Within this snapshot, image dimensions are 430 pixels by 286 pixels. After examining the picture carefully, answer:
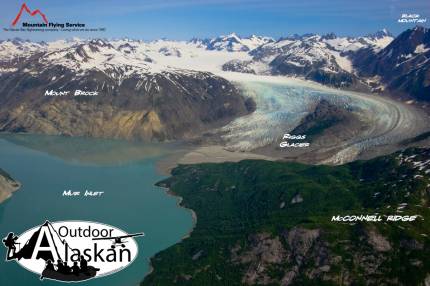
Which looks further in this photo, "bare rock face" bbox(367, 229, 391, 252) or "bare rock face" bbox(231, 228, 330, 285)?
"bare rock face" bbox(231, 228, 330, 285)

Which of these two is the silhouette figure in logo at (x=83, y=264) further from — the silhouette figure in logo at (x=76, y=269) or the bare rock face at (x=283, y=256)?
the bare rock face at (x=283, y=256)

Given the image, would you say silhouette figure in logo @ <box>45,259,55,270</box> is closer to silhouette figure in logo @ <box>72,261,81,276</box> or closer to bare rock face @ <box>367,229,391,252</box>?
silhouette figure in logo @ <box>72,261,81,276</box>

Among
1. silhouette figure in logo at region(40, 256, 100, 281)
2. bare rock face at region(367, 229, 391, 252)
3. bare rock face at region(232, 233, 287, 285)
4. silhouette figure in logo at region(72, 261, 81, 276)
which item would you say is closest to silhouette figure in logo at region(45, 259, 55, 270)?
silhouette figure in logo at region(40, 256, 100, 281)

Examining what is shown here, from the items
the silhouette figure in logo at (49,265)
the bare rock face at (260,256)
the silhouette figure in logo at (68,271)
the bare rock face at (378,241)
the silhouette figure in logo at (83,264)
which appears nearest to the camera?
A: the silhouette figure in logo at (83,264)

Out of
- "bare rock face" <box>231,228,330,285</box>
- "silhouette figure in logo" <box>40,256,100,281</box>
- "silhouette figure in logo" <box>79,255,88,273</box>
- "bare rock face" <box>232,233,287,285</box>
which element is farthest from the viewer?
"bare rock face" <box>232,233,287,285</box>

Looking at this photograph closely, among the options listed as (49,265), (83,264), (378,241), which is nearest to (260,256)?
(378,241)

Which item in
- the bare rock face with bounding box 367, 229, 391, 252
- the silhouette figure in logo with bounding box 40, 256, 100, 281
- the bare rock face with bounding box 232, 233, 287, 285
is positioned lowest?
the bare rock face with bounding box 232, 233, 287, 285

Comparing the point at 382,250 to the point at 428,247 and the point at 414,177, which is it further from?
the point at 414,177

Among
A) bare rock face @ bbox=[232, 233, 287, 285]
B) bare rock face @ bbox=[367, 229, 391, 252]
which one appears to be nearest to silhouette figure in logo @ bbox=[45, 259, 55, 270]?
bare rock face @ bbox=[232, 233, 287, 285]

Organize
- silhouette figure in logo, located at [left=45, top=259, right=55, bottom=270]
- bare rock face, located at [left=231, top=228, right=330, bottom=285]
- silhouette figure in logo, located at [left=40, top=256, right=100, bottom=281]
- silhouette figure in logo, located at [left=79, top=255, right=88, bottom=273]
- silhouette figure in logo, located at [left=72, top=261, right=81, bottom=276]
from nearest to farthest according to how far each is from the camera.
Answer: silhouette figure in logo, located at [left=79, top=255, right=88, bottom=273] < silhouette figure in logo, located at [left=40, top=256, right=100, bottom=281] < silhouette figure in logo, located at [left=45, top=259, right=55, bottom=270] < silhouette figure in logo, located at [left=72, top=261, right=81, bottom=276] < bare rock face, located at [left=231, top=228, right=330, bottom=285]

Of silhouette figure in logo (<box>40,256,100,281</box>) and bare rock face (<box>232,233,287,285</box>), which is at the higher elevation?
silhouette figure in logo (<box>40,256,100,281</box>)

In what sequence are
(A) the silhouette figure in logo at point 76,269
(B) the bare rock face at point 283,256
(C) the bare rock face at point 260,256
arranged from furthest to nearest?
(C) the bare rock face at point 260,256 → (B) the bare rock face at point 283,256 → (A) the silhouette figure in logo at point 76,269

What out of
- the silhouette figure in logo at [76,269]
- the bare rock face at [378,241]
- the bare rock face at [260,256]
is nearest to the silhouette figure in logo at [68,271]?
the silhouette figure in logo at [76,269]
